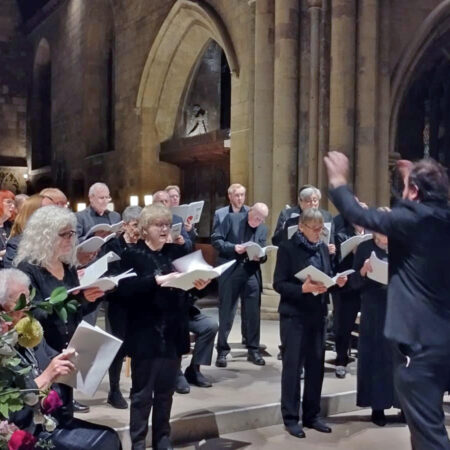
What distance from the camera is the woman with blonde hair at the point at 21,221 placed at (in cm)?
413

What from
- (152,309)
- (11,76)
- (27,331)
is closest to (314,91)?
(152,309)

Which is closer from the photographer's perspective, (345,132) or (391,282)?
(391,282)

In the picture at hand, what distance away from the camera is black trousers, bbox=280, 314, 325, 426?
4379 millimetres

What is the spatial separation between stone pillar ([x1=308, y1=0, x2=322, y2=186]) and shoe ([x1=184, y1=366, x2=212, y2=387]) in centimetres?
397

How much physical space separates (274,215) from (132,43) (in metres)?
6.53

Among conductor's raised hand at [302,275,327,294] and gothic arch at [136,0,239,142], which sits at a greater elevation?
gothic arch at [136,0,239,142]

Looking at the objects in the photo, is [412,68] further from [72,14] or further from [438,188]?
[72,14]

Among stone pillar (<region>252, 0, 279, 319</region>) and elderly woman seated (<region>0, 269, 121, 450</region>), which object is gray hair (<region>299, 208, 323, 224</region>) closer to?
elderly woman seated (<region>0, 269, 121, 450</region>)

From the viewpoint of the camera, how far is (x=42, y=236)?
3238 millimetres

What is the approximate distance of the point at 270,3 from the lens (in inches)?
356

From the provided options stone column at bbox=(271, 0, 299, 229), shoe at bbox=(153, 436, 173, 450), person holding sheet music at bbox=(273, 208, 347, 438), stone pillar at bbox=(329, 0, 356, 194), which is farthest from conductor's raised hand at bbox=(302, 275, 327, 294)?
stone column at bbox=(271, 0, 299, 229)

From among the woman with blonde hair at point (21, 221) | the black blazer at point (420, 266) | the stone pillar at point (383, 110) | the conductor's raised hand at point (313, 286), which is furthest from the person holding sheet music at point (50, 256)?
the stone pillar at point (383, 110)

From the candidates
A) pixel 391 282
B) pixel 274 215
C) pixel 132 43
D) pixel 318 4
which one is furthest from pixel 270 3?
pixel 391 282

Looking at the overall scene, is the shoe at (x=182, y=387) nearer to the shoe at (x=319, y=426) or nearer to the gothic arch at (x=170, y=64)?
the shoe at (x=319, y=426)
